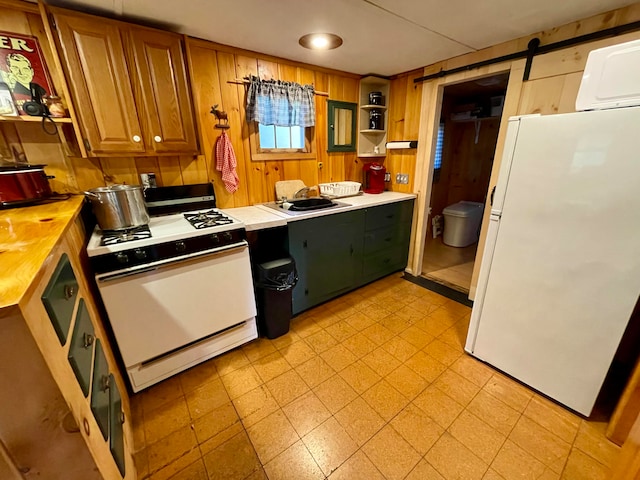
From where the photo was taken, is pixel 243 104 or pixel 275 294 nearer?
pixel 275 294

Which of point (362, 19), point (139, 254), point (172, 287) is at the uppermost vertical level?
point (362, 19)

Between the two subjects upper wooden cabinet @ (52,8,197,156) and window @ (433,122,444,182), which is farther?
window @ (433,122,444,182)

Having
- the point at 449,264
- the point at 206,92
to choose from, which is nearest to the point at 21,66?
the point at 206,92

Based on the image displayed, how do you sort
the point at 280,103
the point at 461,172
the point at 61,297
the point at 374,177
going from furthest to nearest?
the point at 461,172
the point at 374,177
the point at 280,103
the point at 61,297

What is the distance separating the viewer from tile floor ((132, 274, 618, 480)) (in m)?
1.22

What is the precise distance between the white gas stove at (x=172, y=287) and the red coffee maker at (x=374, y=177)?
66.6 inches

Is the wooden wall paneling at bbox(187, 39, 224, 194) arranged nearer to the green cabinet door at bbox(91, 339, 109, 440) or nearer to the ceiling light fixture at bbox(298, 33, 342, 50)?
the ceiling light fixture at bbox(298, 33, 342, 50)

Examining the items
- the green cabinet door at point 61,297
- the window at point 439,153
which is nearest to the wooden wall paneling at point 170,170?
the green cabinet door at point 61,297

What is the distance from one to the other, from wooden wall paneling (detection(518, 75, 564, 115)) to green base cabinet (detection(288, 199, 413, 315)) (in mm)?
1195

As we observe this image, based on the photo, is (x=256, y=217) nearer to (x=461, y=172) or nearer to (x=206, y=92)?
(x=206, y=92)

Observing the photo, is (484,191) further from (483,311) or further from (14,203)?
(14,203)

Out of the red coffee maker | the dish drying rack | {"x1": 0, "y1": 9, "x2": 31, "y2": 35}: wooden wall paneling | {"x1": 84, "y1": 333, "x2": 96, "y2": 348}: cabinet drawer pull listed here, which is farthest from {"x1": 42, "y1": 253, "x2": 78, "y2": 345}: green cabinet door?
the red coffee maker

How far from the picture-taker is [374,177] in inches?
113

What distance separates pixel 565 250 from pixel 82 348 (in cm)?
208
